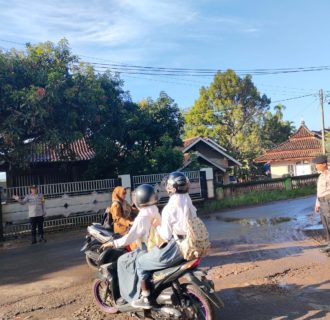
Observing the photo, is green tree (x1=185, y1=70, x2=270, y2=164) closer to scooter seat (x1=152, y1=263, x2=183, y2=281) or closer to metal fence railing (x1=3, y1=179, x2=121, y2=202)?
metal fence railing (x1=3, y1=179, x2=121, y2=202)

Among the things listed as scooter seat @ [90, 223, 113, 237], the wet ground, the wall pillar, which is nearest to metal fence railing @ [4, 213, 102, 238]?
the wet ground

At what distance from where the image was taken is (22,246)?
11078 mm

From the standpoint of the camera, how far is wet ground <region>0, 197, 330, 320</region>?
4.91m

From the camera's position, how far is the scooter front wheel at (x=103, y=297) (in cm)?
493

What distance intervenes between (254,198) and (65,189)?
961 centimetres

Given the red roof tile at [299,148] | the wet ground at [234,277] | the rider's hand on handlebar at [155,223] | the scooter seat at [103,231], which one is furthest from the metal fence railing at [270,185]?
the rider's hand on handlebar at [155,223]

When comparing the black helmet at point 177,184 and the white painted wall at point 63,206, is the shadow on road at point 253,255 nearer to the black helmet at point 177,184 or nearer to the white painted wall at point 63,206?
the black helmet at point 177,184

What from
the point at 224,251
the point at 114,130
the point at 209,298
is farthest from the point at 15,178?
the point at 209,298

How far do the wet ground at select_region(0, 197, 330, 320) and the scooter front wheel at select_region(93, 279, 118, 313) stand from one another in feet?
0.32

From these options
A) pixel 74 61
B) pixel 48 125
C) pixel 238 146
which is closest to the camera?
pixel 48 125

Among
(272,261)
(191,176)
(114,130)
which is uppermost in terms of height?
(114,130)

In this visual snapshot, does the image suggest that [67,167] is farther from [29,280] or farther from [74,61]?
[29,280]

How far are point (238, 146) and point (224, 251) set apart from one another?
3146 cm

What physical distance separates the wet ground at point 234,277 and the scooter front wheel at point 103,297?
0.10m
